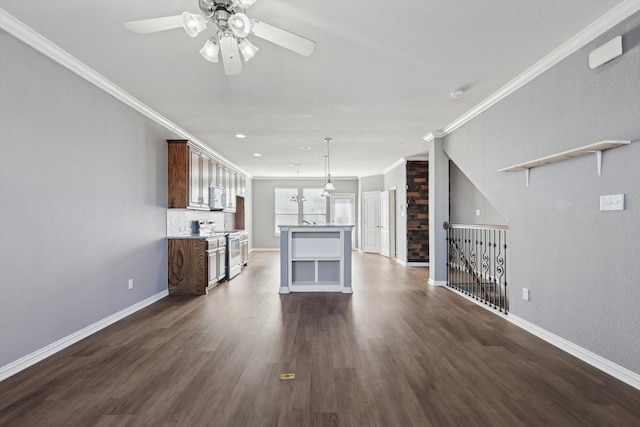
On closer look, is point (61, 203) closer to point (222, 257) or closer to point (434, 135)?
point (222, 257)

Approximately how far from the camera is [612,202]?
8.29 ft

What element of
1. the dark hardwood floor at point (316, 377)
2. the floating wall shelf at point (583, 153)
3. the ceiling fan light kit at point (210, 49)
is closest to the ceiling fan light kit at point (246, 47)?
the ceiling fan light kit at point (210, 49)

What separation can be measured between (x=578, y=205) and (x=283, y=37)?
9.15 feet

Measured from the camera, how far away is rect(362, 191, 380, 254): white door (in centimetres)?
1073

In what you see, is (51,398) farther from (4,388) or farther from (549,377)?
(549,377)

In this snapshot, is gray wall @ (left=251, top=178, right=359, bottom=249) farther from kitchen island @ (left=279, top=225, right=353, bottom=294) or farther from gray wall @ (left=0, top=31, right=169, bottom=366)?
gray wall @ (left=0, top=31, right=169, bottom=366)

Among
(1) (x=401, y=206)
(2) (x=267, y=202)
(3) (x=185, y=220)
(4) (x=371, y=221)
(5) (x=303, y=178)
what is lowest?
(4) (x=371, y=221)

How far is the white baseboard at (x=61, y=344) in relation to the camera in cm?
254

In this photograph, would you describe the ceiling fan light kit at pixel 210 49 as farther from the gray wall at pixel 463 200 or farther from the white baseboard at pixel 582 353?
the gray wall at pixel 463 200

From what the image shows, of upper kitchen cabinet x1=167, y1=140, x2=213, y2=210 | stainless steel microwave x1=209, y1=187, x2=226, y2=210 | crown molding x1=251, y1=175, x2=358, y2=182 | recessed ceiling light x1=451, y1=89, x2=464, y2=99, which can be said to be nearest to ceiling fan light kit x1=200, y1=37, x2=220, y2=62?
recessed ceiling light x1=451, y1=89, x2=464, y2=99

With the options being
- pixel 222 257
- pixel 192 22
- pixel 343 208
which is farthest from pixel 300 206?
pixel 192 22

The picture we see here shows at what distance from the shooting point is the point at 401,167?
28.2ft

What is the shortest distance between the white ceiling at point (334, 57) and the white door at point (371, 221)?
5.53m

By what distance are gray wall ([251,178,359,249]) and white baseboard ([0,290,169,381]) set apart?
24.2ft
